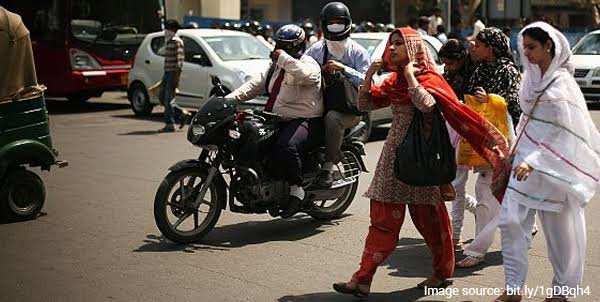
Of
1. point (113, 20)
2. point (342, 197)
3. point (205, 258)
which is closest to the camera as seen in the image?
point (205, 258)

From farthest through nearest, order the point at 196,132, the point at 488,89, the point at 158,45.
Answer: the point at 158,45, the point at 196,132, the point at 488,89

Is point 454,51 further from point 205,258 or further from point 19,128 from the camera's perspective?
point 19,128

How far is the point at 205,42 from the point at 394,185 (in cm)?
1119

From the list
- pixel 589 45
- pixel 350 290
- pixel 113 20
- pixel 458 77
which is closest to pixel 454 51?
pixel 458 77

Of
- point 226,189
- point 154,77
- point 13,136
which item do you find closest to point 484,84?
point 226,189

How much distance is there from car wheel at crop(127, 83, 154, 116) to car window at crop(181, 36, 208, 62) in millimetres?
1387

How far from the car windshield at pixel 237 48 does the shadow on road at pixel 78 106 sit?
3944 millimetres

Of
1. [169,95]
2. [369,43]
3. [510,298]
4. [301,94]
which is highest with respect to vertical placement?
[301,94]

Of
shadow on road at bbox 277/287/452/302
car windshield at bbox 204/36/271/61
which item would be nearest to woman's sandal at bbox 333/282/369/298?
shadow on road at bbox 277/287/452/302

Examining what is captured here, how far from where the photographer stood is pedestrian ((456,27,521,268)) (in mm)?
6559

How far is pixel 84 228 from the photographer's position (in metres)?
8.01

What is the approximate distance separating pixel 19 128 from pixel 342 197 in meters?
2.79

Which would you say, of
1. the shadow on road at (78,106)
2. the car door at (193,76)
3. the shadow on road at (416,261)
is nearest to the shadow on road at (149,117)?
the car door at (193,76)

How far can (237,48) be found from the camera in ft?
54.6
